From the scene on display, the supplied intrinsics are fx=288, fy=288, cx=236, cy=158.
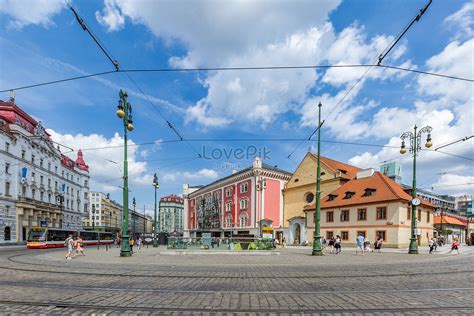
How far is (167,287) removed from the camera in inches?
319

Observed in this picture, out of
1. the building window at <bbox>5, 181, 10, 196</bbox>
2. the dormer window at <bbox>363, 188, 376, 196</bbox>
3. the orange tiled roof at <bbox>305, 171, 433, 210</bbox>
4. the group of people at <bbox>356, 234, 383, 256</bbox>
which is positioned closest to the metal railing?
the group of people at <bbox>356, 234, 383, 256</bbox>

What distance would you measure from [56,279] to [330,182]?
38.1 m

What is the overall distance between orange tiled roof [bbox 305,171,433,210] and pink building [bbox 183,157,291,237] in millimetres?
10336

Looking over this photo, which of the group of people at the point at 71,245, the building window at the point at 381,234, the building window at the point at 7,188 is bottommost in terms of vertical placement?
the building window at the point at 381,234

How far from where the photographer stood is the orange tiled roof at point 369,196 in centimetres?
3177

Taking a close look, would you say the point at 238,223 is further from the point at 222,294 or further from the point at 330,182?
the point at 222,294

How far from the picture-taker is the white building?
4191 cm

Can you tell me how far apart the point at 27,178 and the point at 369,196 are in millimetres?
51849

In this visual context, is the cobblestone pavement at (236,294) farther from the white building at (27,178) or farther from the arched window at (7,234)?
the arched window at (7,234)

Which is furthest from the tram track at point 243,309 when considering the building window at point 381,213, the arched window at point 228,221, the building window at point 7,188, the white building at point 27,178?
the arched window at point 228,221

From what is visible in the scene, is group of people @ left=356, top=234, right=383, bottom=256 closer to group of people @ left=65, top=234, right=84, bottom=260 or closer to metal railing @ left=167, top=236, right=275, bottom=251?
metal railing @ left=167, top=236, right=275, bottom=251

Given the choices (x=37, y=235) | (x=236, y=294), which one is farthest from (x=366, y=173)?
(x=37, y=235)

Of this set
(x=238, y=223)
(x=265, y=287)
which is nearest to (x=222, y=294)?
(x=265, y=287)

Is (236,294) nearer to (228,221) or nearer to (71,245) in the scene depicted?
(71,245)
